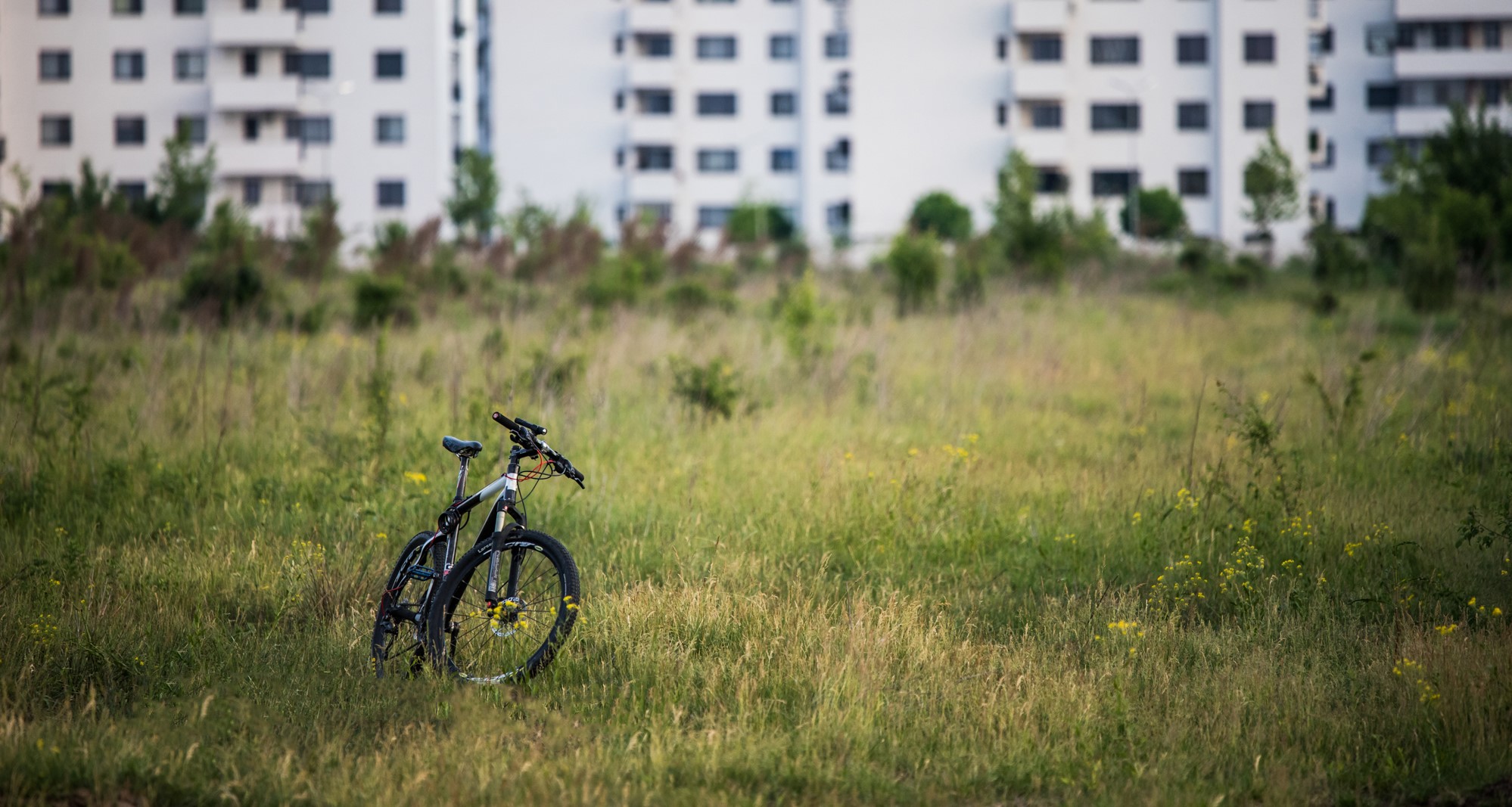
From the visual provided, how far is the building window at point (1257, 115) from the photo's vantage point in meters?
63.5

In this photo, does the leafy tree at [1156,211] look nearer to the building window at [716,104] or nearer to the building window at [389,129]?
the building window at [716,104]

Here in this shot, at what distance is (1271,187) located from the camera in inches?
1983

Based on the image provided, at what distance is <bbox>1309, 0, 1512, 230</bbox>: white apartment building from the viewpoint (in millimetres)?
65500

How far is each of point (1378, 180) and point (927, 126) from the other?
24.3 metres

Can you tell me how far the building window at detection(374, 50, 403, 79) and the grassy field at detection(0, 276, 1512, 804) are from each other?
5268 cm

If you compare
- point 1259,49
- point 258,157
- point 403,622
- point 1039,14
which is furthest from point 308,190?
point 403,622

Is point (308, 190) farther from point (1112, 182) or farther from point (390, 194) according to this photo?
point (1112, 182)

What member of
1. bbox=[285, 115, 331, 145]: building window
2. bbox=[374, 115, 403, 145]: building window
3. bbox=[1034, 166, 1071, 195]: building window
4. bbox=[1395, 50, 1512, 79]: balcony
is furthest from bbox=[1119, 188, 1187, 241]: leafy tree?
bbox=[285, 115, 331, 145]: building window

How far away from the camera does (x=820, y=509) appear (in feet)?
28.5

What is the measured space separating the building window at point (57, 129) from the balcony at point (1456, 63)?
6762 cm

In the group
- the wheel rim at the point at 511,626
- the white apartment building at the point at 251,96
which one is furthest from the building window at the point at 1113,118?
the wheel rim at the point at 511,626

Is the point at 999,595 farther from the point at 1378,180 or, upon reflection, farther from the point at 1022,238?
the point at 1378,180

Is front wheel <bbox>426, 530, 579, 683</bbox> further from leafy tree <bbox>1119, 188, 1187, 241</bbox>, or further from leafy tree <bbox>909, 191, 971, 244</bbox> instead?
leafy tree <bbox>1119, 188, 1187, 241</bbox>

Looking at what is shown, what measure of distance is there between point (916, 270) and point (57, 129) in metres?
53.8
